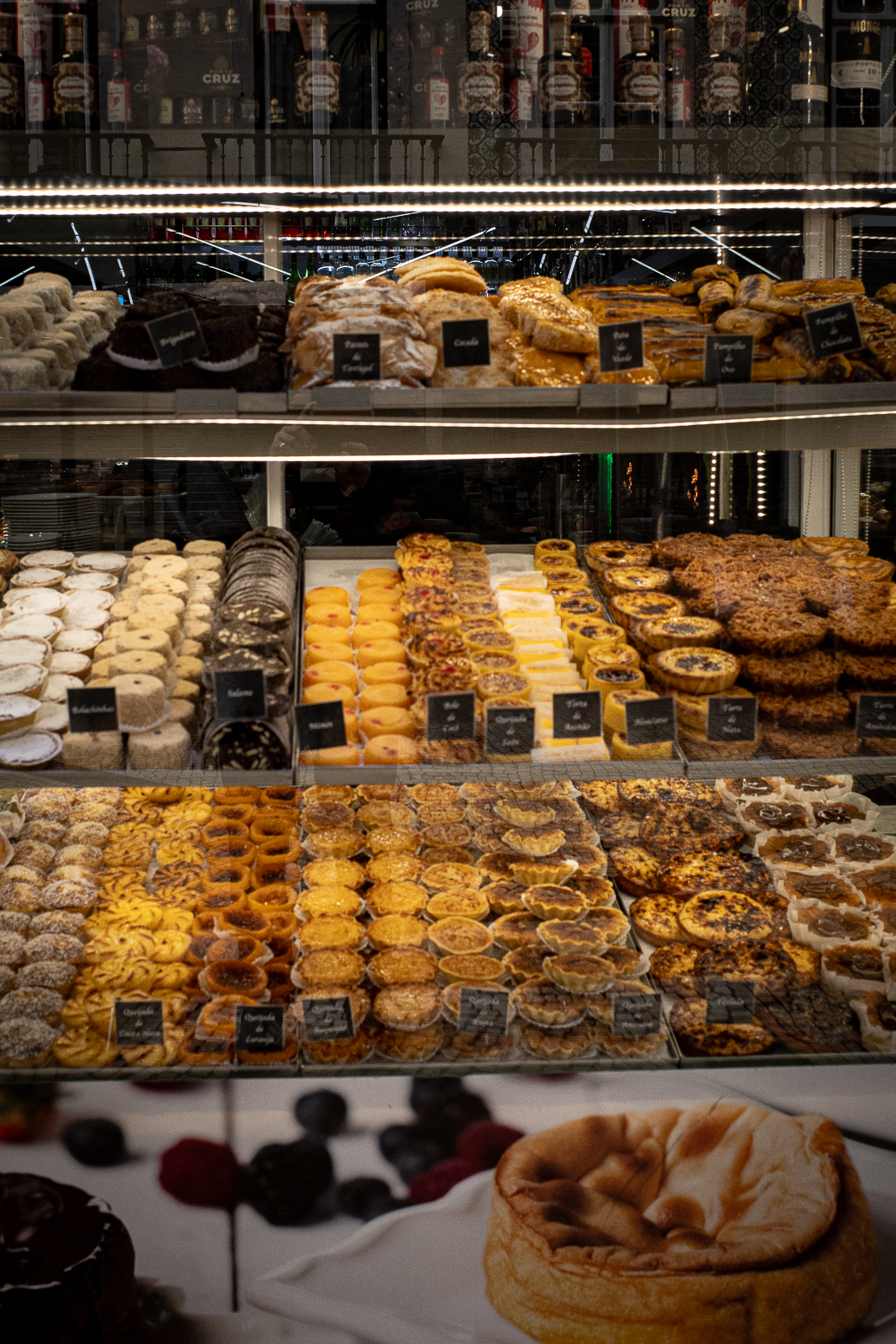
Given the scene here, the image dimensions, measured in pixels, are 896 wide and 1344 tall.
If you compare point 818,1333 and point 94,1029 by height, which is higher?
point 94,1029

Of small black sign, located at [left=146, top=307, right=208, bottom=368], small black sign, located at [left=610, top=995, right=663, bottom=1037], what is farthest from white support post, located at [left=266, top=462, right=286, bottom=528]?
small black sign, located at [left=610, top=995, right=663, bottom=1037]

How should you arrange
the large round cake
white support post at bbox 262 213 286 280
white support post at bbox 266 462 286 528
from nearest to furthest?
the large round cake < white support post at bbox 262 213 286 280 < white support post at bbox 266 462 286 528

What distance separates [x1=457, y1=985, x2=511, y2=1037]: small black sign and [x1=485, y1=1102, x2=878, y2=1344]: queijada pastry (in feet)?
0.70

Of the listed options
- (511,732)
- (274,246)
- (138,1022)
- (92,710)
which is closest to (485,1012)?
(511,732)

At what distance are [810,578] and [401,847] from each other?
1103 mm

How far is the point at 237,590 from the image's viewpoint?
210 centimetres

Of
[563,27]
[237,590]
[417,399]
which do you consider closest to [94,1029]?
[237,590]

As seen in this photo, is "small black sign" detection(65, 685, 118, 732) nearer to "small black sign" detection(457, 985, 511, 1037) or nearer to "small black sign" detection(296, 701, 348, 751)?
"small black sign" detection(296, 701, 348, 751)

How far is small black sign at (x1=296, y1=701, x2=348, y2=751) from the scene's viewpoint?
5.69ft

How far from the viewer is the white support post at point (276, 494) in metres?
2.32

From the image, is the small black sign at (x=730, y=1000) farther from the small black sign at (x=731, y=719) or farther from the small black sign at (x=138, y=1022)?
the small black sign at (x=138, y=1022)

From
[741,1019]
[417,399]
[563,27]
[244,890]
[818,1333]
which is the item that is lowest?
[818,1333]

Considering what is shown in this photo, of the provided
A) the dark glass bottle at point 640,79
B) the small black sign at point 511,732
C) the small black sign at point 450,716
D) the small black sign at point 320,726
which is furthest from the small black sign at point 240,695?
the dark glass bottle at point 640,79

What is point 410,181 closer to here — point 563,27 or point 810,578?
point 563,27
